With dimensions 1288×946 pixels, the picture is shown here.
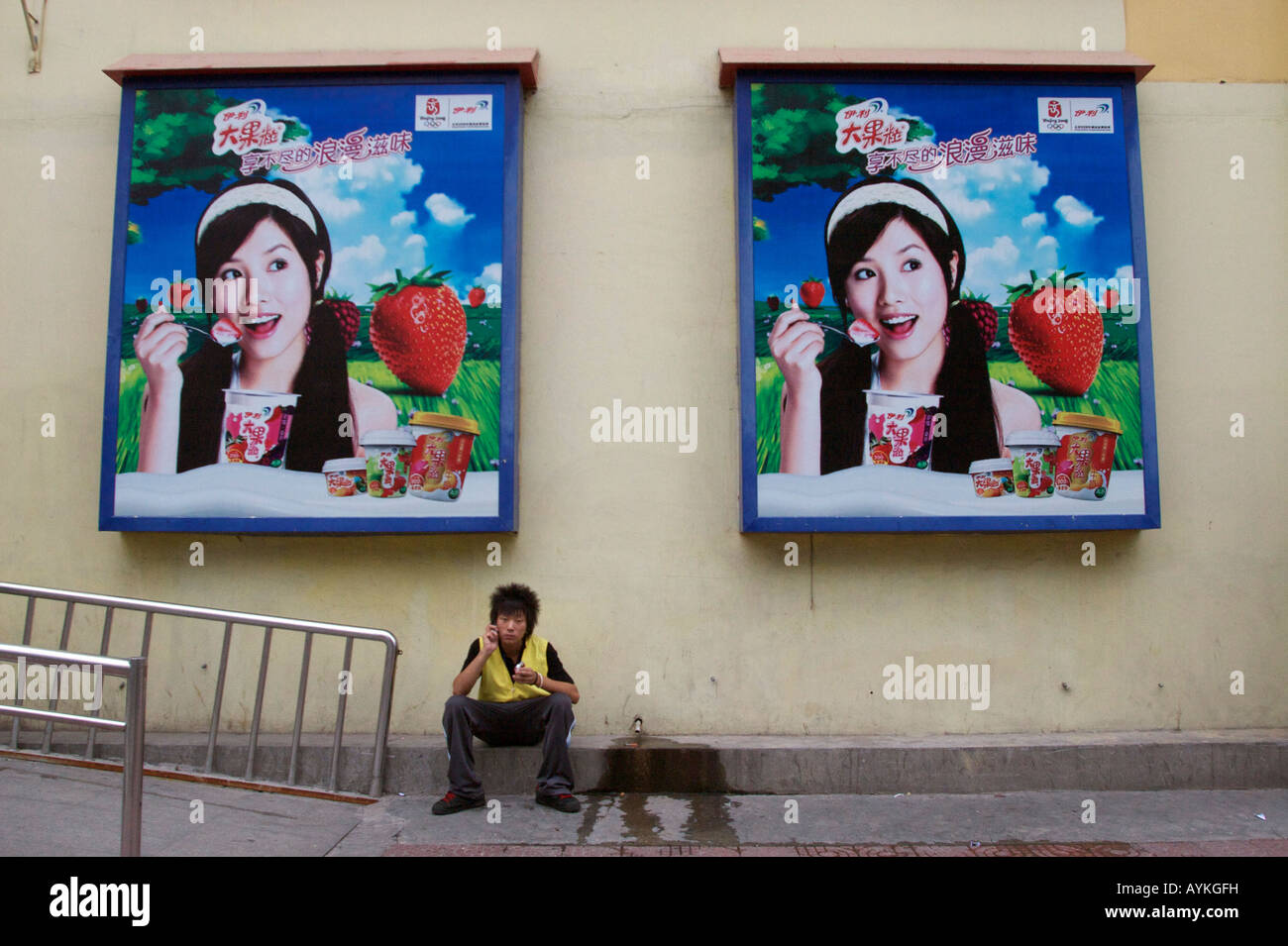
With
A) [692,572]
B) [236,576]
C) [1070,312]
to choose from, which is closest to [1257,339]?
[1070,312]

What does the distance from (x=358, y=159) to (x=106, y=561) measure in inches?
135

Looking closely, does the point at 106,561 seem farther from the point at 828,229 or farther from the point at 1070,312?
the point at 1070,312

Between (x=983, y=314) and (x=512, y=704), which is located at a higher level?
(x=983, y=314)

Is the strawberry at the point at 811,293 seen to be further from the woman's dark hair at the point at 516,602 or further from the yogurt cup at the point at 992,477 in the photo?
the woman's dark hair at the point at 516,602

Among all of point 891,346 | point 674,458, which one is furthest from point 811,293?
point 674,458

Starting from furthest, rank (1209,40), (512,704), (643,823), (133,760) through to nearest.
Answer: (1209,40)
(512,704)
(643,823)
(133,760)

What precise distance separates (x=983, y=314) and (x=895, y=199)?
1.04 meters

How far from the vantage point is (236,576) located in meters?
6.89

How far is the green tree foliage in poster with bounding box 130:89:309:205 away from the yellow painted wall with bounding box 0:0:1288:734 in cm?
45

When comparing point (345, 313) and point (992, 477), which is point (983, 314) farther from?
point (345, 313)

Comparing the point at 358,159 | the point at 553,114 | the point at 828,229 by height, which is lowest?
the point at 828,229

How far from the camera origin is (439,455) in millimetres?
6699

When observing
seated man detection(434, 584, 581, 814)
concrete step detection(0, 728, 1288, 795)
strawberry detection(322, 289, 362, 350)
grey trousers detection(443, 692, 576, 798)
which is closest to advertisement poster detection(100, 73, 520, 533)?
strawberry detection(322, 289, 362, 350)

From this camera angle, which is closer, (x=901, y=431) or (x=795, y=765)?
(x=795, y=765)
